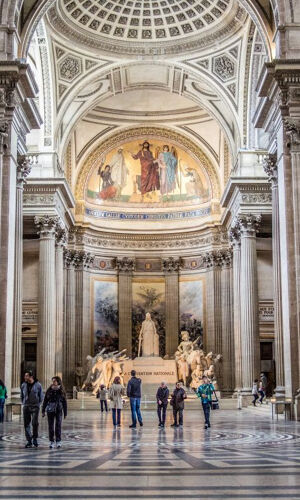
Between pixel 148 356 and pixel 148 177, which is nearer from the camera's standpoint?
pixel 148 356

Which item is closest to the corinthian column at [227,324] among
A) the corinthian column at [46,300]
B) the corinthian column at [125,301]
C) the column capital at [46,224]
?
the corinthian column at [125,301]

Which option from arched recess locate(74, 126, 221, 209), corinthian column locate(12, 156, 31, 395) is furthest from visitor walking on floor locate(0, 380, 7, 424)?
arched recess locate(74, 126, 221, 209)

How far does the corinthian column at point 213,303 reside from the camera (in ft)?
137

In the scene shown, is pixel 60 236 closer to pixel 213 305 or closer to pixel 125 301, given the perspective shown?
pixel 125 301

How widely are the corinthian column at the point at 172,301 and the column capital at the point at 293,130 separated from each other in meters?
24.0

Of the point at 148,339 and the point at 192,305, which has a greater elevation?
the point at 192,305

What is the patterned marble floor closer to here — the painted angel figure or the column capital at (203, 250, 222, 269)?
the column capital at (203, 250, 222, 269)

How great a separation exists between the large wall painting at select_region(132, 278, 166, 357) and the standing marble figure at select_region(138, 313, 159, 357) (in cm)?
281

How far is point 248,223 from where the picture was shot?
34.1m

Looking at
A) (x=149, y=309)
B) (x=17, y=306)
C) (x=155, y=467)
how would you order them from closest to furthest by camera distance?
(x=155, y=467), (x=17, y=306), (x=149, y=309)

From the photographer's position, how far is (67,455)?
1122 cm

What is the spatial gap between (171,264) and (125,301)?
3594 millimetres

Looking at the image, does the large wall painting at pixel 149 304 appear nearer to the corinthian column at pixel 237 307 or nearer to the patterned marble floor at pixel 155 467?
the corinthian column at pixel 237 307

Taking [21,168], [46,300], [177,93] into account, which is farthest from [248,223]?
[21,168]
